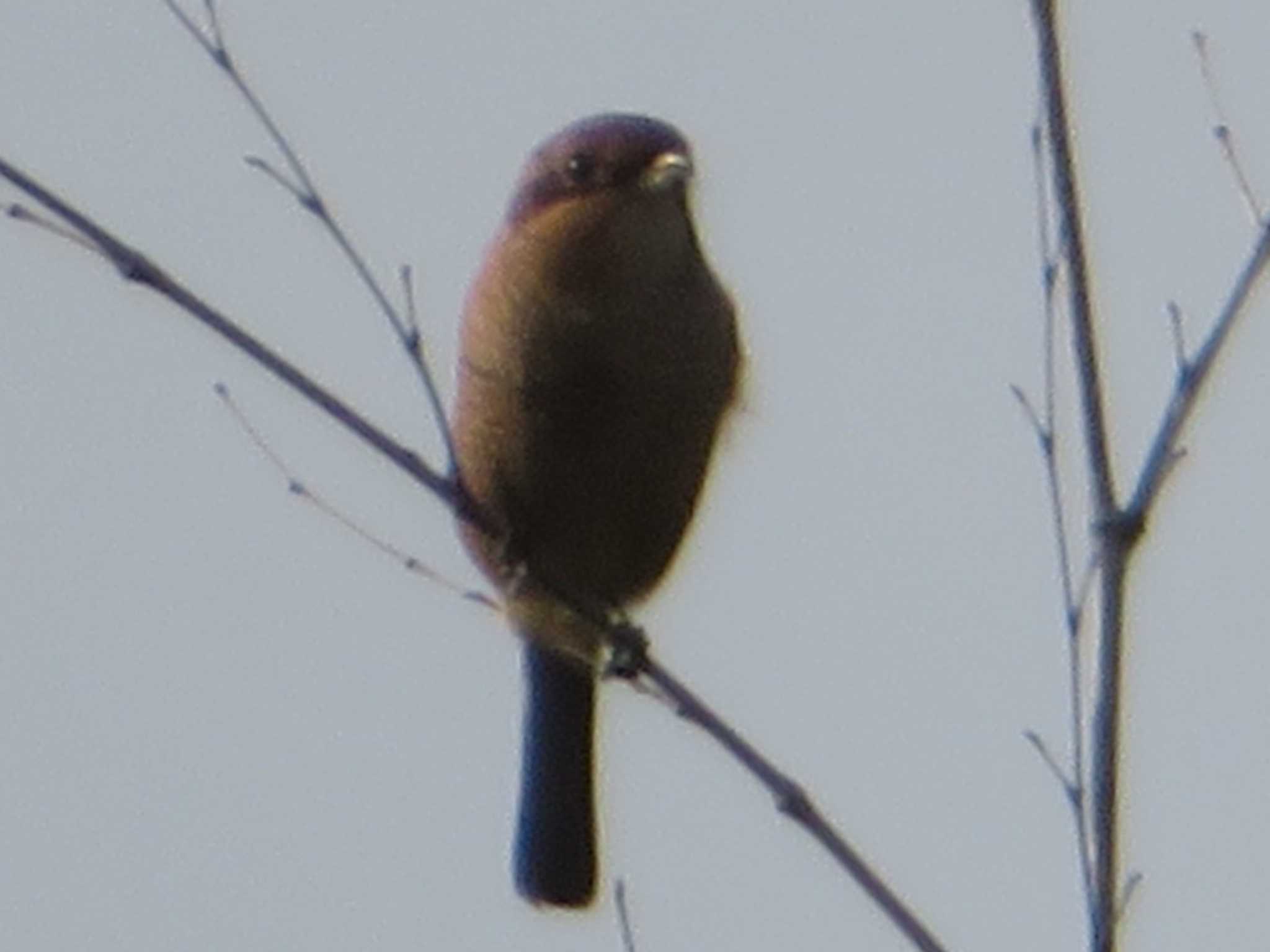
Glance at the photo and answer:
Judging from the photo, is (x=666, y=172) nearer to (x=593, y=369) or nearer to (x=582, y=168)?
(x=582, y=168)

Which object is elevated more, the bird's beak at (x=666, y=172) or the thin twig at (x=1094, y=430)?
the thin twig at (x=1094, y=430)

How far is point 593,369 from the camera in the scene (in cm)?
502

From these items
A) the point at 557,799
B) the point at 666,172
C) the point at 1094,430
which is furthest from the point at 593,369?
the point at 1094,430

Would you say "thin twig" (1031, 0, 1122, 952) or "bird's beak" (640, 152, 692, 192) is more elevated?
"thin twig" (1031, 0, 1122, 952)

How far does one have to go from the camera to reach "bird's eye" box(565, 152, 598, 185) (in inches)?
206

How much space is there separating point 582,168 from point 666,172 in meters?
0.15

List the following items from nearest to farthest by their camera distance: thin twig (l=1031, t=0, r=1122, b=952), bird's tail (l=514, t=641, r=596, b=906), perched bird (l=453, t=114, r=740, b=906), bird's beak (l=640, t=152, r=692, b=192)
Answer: thin twig (l=1031, t=0, r=1122, b=952), perched bird (l=453, t=114, r=740, b=906), bird's beak (l=640, t=152, r=692, b=192), bird's tail (l=514, t=641, r=596, b=906)

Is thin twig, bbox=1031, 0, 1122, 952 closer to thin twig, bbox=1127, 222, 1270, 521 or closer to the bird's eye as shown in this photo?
thin twig, bbox=1127, 222, 1270, 521

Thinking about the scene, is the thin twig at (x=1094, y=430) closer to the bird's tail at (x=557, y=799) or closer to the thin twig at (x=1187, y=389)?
the thin twig at (x=1187, y=389)

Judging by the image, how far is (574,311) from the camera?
504cm

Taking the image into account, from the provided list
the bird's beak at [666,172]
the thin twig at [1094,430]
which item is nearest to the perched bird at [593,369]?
the bird's beak at [666,172]

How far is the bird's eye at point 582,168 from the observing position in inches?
206

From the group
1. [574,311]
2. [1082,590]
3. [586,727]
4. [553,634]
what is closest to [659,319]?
[574,311]

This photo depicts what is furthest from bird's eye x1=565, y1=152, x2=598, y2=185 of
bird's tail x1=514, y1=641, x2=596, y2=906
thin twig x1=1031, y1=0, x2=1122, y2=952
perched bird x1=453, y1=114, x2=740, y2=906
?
thin twig x1=1031, y1=0, x2=1122, y2=952
